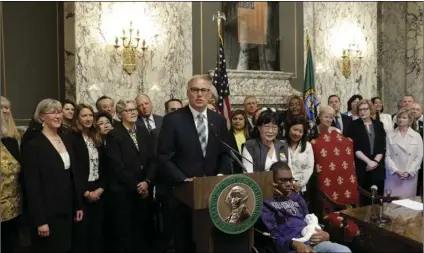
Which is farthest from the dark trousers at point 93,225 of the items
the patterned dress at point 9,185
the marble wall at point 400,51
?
the marble wall at point 400,51

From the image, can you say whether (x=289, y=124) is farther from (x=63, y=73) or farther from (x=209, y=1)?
(x=63, y=73)

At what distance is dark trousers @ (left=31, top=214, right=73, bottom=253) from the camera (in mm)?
3025

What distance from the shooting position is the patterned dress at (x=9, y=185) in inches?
121

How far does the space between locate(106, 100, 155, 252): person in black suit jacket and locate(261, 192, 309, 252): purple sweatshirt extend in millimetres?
1360

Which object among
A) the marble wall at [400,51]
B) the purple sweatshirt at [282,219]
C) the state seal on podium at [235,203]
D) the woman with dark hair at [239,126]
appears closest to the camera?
the state seal on podium at [235,203]

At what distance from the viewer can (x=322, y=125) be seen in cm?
449

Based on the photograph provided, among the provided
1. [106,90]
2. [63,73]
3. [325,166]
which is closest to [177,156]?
[325,166]

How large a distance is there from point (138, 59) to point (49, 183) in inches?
146

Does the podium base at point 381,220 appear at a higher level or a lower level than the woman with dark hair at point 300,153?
lower

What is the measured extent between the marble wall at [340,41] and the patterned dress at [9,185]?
6.28 meters

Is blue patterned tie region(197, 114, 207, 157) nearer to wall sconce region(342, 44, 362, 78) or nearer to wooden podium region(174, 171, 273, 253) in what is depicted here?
wooden podium region(174, 171, 273, 253)

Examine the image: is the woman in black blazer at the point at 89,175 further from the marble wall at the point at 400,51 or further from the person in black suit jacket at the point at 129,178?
the marble wall at the point at 400,51

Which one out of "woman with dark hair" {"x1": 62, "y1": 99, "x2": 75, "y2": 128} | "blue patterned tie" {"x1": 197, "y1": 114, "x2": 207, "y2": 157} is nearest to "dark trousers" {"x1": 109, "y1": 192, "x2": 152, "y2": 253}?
"woman with dark hair" {"x1": 62, "y1": 99, "x2": 75, "y2": 128}

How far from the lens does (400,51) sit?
9.07 metres
